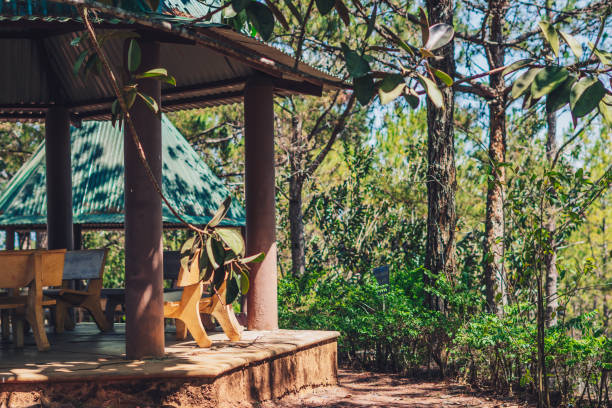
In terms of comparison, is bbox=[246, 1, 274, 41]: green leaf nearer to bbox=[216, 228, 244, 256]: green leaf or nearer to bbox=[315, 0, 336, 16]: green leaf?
bbox=[315, 0, 336, 16]: green leaf

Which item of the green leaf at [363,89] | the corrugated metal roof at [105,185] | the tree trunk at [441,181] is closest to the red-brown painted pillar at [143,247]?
the green leaf at [363,89]

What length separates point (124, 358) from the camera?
4.97 m

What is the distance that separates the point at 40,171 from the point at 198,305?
6594 mm

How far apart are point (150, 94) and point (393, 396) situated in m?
3.60

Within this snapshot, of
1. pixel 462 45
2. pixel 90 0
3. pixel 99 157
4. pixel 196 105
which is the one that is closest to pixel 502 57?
pixel 462 45

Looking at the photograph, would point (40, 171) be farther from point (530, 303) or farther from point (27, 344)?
point (530, 303)

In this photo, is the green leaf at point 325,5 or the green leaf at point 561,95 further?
the green leaf at point 325,5

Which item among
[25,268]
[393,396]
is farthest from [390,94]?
[393,396]

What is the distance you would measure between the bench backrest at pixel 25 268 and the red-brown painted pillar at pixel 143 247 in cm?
114

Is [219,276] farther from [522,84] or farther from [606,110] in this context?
[606,110]

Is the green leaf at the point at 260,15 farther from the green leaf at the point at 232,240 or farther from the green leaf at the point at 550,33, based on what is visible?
the green leaf at the point at 232,240

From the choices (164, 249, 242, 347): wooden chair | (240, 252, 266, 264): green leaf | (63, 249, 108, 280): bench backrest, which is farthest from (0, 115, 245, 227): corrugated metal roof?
(240, 252, 266, 264): green leaf

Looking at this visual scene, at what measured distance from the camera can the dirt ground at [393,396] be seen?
5.73 metres

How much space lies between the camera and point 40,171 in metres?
10.9
